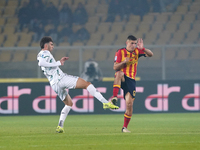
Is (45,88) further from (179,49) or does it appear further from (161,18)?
(161,18)

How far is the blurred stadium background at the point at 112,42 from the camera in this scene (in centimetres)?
1472

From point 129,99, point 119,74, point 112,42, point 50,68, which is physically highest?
point 112,42

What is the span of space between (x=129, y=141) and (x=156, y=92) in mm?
8413

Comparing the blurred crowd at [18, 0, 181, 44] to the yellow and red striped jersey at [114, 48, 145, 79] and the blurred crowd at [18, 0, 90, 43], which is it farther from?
the yellow and red striped jersey at [114, 48, 145, 79]

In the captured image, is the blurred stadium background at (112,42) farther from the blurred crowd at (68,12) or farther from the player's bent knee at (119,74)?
the player's bent knee at (119,74)

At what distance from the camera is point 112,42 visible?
18.9 m

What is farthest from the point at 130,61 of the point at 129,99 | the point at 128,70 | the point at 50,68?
the point at 50,68

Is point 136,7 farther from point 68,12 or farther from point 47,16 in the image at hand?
point 47,16

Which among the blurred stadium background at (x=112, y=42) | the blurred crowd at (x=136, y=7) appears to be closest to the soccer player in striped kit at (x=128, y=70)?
the blurred stadium background at (x=112, y=42)

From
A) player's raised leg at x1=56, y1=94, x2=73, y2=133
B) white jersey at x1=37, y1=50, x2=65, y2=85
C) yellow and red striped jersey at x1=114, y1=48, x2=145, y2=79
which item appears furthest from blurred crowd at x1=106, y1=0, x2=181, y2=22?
white jersey at x1=37, y1=50, x2=65, y2=85

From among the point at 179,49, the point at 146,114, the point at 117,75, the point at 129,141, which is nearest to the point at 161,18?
the point at 179,49

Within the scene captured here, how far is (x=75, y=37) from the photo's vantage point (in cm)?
1900

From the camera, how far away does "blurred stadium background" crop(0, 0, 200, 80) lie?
48.3ft

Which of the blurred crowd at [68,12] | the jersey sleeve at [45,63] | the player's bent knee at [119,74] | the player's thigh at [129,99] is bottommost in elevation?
the player's thigh at [129,99]
